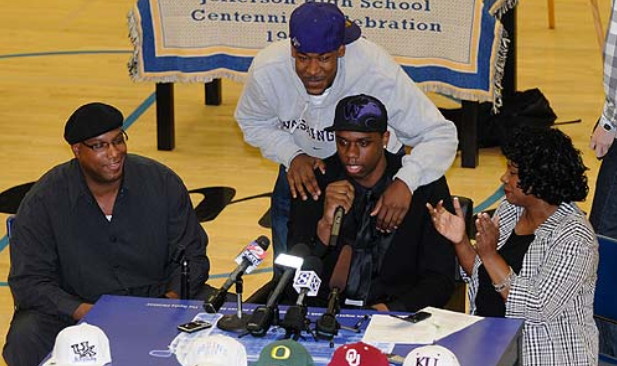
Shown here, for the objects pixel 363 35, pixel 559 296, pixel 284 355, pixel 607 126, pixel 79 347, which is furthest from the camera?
pixel 363 35

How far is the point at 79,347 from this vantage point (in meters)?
4.38

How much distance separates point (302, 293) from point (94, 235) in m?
1.37

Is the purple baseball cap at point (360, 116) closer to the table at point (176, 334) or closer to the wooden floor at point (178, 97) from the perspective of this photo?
the table at point (176, 334)

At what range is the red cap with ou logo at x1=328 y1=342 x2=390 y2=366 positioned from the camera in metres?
3.99

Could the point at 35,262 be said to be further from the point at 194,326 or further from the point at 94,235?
the point at 194,326

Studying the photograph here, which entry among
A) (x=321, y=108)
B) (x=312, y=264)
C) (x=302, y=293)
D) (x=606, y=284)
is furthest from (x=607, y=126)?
(x=302, y=293)

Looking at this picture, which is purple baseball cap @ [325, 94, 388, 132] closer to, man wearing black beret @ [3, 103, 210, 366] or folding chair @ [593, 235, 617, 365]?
man wearing black beret @ [3, 103, 210, 366]

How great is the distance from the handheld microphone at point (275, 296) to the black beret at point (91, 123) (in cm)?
110

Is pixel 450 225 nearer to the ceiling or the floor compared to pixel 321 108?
nearer to the floor

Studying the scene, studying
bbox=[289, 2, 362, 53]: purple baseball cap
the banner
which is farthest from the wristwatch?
the banner

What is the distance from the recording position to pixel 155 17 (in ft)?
27.9

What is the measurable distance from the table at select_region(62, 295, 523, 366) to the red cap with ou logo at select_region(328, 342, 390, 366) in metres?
0.47

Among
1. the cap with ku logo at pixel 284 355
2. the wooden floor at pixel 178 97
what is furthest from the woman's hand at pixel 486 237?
the wooden floor at pixel 178 97

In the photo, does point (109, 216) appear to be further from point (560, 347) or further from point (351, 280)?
point (560, 347)
